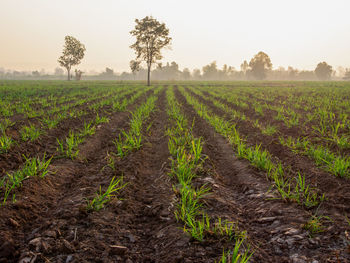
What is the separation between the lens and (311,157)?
5055 mm

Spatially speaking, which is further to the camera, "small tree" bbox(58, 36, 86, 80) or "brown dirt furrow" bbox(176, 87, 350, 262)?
"small tree" bbox(58, 36, 86, 80)

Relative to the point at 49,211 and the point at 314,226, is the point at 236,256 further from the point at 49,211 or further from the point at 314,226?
the point at 49,211

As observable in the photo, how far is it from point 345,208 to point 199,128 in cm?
601

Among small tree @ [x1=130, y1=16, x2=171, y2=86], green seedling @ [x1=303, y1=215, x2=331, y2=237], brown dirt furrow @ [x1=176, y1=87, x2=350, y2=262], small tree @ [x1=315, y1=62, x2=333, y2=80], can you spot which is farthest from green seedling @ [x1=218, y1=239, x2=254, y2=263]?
small tree @ [x1=315, y1=62, x2=333, y2=80]

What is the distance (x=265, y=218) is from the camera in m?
3.05

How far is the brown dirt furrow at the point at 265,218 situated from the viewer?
231cm

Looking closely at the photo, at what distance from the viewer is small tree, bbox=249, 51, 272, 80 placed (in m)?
106

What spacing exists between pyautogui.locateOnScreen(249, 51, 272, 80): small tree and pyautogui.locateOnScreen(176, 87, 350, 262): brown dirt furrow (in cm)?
11282

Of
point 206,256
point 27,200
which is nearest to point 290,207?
point 206,256

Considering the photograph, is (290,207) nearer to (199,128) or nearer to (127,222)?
(127,222)

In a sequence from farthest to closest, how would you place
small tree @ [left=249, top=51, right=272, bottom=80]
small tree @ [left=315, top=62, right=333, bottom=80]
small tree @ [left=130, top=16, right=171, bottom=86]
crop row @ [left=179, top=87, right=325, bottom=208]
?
small tree @ [left=315, top=62, right=333, bottom=80]
small tree @ [left=249, top=51, right=272, bottom=80]
small tree @ [left=130, top=16, right=171, bottom=86]
crop row @ [left=179, top=87, right=325, bottom=208]

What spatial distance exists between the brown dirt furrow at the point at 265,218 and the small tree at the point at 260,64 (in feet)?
370

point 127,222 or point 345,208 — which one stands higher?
point 345,208

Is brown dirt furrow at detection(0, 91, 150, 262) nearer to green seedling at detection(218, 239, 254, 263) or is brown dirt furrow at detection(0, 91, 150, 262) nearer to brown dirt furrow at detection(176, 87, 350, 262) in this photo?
green seedling at detection(218, 239, 254, 263)
